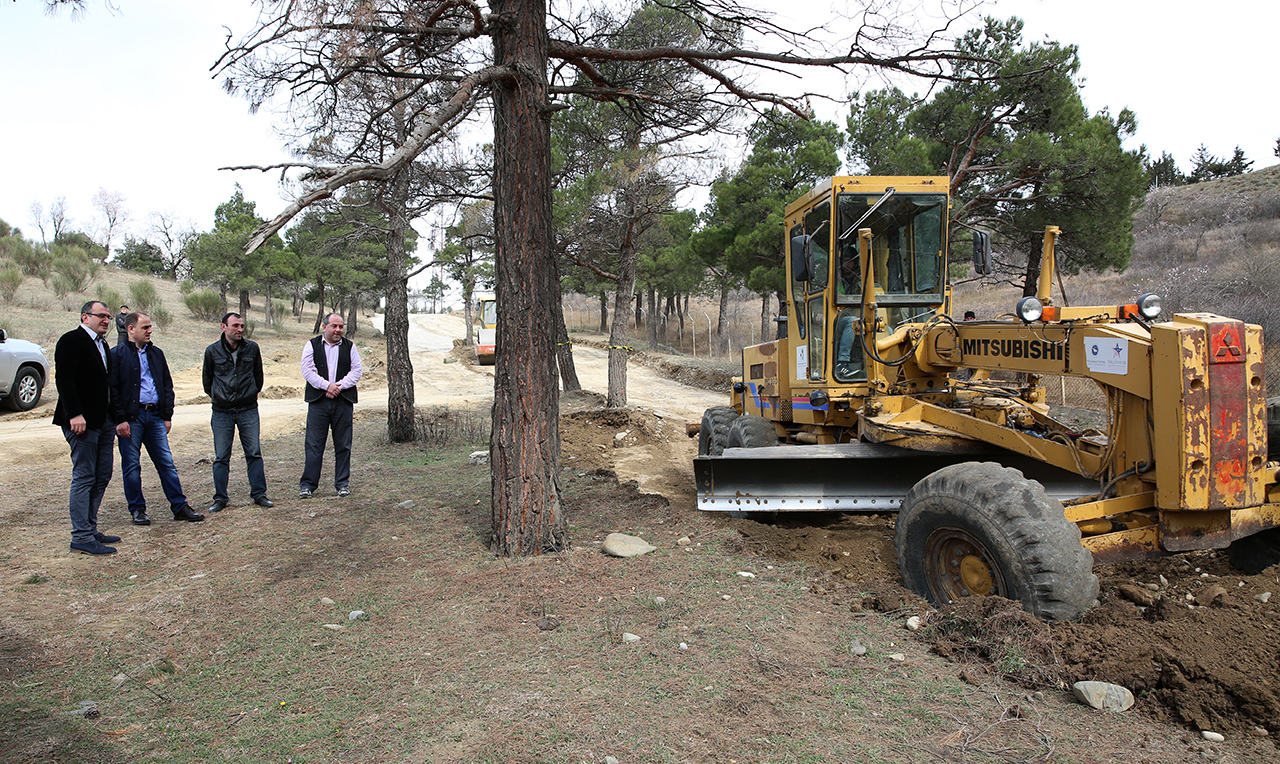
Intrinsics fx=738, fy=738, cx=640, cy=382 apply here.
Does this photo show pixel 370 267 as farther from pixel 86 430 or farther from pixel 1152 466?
pixel 1152 466

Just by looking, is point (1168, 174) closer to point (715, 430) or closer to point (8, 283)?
point (715, 430)

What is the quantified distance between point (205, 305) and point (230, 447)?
3171cm

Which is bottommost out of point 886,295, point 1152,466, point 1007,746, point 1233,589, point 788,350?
point 1007,746

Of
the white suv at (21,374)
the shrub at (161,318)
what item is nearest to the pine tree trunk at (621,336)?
the white suv at (21,374)

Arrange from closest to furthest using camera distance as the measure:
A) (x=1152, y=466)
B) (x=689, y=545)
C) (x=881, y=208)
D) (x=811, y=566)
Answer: (x=1152, y=466), (x=811, y=566), (x=689, y=545), (x=881, y=208)

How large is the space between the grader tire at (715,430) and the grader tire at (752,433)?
379 millimetres

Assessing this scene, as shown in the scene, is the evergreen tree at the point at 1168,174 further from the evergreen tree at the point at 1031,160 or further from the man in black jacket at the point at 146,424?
the man in black jacket at the point at 146,424

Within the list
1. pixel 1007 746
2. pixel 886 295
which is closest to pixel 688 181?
pixel 886 295

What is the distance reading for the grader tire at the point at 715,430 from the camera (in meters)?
7.66

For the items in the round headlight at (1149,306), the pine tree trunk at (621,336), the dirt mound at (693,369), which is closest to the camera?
the round headlight at (1149,306)

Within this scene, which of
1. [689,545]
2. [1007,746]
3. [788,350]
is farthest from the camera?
[788,350]

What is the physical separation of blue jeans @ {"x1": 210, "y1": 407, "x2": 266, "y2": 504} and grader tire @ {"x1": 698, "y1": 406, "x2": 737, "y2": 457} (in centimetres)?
440

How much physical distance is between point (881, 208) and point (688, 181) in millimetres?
8592

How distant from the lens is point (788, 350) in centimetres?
706
